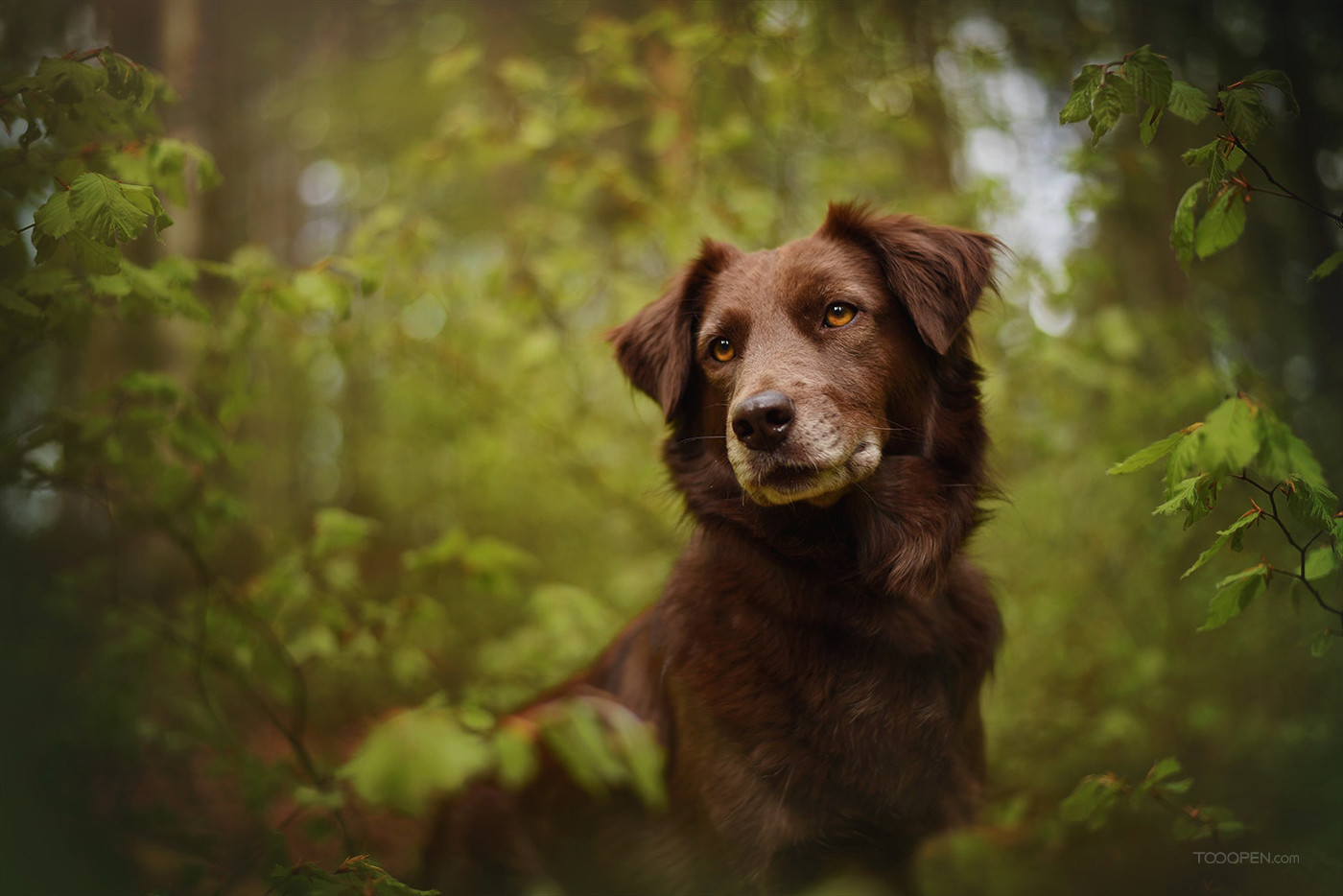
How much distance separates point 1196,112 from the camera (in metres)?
2.07

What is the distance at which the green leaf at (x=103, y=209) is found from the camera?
2.16 metres

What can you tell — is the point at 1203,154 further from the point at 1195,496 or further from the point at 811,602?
the point at 811,602

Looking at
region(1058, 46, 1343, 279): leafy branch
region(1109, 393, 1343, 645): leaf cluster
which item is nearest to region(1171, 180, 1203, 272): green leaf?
region(1058, 46, 1343, 279): leafy branch

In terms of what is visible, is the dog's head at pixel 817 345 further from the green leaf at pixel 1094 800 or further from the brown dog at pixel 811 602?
the green leaf at pixel 1094 800

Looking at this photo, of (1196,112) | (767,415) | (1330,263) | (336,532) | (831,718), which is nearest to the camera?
(1196,112)

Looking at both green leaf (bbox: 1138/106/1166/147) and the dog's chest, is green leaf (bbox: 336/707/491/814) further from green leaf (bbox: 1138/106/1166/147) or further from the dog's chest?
green leaf (bbox: 1138/106/1166/147)

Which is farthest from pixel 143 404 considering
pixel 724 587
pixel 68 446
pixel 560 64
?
pixel 560 64

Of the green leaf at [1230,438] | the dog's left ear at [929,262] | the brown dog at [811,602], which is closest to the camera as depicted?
the green leaf at [1230,438]

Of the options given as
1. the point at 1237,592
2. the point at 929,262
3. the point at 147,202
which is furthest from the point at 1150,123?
the point at 147,202

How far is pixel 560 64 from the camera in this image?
316 inches

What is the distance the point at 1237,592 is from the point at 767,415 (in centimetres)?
141

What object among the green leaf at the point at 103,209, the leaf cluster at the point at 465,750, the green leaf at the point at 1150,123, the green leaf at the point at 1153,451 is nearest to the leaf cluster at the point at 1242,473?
the green leaf at the point at 1153,451

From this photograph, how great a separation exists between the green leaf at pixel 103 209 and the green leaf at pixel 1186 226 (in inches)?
118

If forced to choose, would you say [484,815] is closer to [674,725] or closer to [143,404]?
[674,725]
